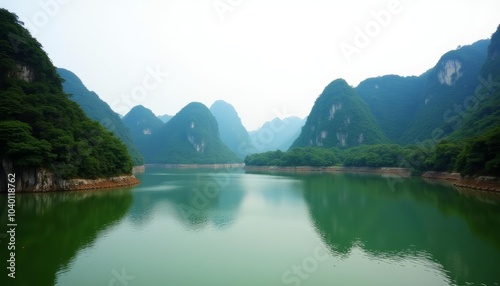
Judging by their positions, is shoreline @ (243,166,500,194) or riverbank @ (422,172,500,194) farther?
shoreline @ (243,166,500,194)

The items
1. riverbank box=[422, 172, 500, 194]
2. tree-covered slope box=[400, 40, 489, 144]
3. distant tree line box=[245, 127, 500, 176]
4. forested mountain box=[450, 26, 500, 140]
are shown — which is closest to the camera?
riverbank box=[422, 172, 500, 194]

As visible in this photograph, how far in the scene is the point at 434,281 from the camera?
30.0 feet

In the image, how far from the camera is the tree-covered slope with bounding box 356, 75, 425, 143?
5212 inches

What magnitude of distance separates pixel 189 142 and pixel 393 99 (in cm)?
9958

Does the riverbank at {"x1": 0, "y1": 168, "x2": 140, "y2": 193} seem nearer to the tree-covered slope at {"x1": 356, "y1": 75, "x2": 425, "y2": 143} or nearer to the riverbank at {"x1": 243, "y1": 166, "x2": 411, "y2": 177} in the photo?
the riverbank at {"x1": 243, "y1": 166, "x2": 411, "y2": 177}

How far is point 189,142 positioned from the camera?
148125 millimetres

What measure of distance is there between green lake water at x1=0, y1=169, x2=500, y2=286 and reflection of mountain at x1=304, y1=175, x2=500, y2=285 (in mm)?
44

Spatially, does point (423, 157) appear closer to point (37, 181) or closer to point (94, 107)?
point (37, 181)

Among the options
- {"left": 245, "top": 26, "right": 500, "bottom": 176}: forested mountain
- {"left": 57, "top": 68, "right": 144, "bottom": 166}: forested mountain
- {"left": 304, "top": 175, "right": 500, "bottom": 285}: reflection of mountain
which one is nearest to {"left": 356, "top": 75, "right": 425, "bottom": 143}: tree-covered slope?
{"left": 245, "top": 26, "right": 500, "bottom": 176}: forested mountain

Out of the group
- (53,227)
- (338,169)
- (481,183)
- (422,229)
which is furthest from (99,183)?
(338,169)

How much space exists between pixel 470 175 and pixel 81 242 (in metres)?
37.1

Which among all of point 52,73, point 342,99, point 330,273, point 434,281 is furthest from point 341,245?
point 342,99

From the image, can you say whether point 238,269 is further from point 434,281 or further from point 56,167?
point 56,167

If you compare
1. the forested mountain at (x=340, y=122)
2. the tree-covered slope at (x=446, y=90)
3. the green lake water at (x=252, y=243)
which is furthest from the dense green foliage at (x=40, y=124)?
the tree-covered slope at (x=446, y=90)
